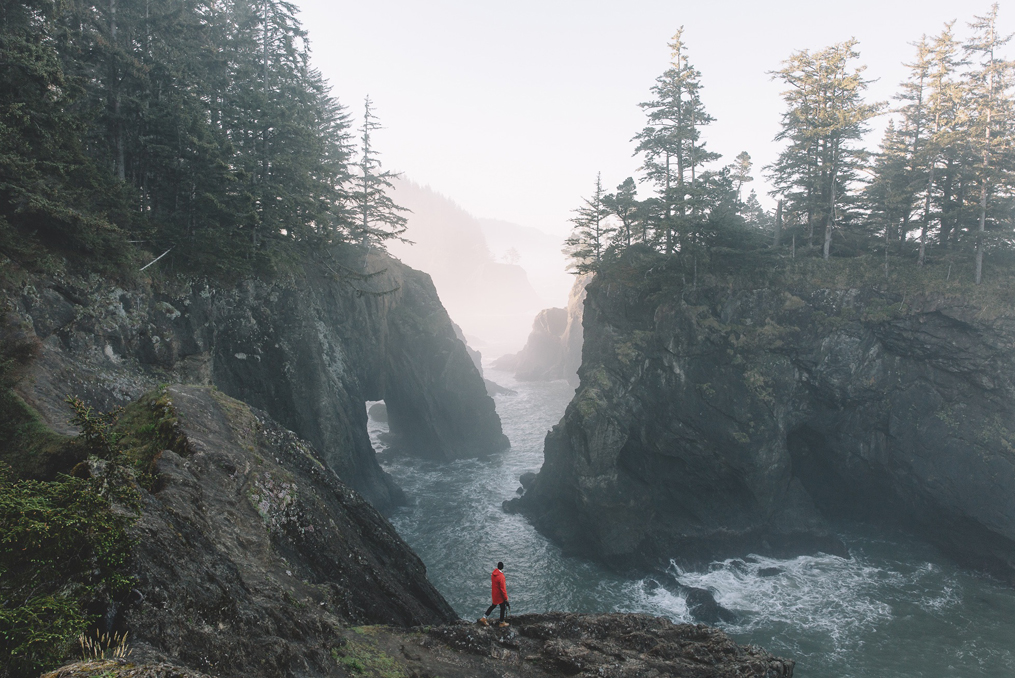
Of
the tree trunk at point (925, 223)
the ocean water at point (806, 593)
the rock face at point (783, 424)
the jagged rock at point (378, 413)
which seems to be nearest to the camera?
the ocean water at point (806, 593)

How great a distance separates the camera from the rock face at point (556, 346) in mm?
74119

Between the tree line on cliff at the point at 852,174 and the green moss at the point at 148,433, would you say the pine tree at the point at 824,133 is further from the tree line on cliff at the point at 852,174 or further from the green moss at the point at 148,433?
the green moss at the point at 148,433

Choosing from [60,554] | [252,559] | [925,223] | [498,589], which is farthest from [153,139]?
[925,223]

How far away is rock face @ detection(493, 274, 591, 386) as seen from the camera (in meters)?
74.1

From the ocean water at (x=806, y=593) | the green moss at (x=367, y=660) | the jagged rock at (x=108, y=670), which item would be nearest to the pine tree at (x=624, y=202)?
the ocean water at (x=806, y=593)

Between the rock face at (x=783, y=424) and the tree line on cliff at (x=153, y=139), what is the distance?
69.9 ft

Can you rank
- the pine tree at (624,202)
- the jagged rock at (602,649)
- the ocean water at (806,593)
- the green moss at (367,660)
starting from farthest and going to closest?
the pine tree at (624,202)
the ocean water at (806,593)
the jagged rock at (602,649)
the green moss at (367,660)

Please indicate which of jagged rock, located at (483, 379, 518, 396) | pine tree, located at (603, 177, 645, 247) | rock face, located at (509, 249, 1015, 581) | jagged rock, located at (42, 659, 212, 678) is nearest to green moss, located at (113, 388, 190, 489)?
jagged rock, located at (42, 659, 212, 678)

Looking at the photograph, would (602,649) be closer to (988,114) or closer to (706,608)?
(706,608)

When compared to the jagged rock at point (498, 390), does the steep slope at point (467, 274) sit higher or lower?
higher

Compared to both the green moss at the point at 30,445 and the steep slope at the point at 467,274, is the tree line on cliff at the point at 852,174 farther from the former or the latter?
the steep slope at the point at 467,274

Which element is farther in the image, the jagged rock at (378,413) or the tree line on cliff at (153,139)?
the jagged rock at (378,413)

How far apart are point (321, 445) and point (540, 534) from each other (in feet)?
48.9

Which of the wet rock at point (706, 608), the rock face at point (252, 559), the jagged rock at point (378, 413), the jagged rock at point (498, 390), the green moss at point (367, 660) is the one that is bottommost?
the wet rock at point (706, 608)
